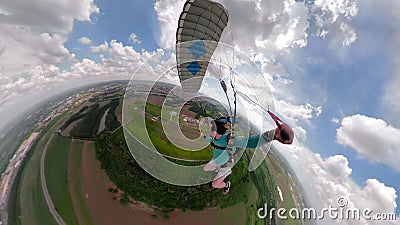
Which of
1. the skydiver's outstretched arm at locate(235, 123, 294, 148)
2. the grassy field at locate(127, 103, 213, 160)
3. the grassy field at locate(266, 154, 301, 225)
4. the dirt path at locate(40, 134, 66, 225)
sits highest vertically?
the skydiver's outstretched arm at locate(235, 123, 294, 148)

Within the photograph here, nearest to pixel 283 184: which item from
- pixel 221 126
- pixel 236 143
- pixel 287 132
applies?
pixel 236 143

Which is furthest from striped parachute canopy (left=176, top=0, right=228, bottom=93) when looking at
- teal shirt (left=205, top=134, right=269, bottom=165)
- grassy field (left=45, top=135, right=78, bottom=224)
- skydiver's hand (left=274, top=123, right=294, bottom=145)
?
grassy field (left=45, top=135, right=78, bottom=224)

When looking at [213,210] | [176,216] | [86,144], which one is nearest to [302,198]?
[213,210]

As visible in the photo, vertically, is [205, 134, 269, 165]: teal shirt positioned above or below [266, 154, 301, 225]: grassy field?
above

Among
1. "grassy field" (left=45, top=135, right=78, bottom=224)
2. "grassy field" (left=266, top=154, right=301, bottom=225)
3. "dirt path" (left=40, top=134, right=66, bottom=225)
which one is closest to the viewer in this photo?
"dirt path" (left=40, top=134, right=66, bottom=225)

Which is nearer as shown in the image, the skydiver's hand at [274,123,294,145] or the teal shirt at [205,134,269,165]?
the skydiver's hand at [274,123,294,145]

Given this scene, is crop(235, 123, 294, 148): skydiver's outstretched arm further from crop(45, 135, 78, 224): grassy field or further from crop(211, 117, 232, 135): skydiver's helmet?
crop(45, 135, 78, 224): grassy field

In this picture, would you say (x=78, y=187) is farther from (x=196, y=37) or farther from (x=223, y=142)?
(x=223, y=142)
